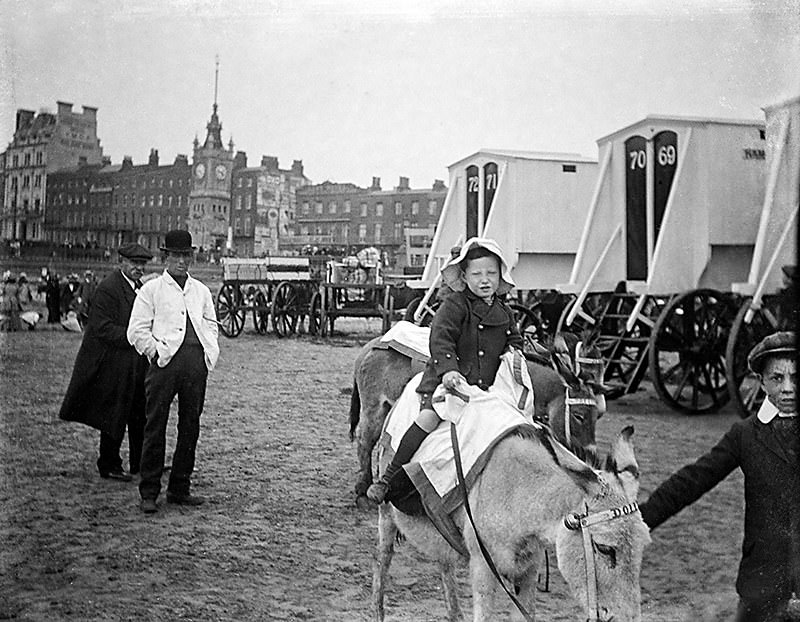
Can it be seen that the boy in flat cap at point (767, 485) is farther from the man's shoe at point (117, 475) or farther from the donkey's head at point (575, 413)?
the man's shoe at point (117, 475)

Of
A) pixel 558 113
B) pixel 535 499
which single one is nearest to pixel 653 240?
pixel 558 113

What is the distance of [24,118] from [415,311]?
9.08 ft

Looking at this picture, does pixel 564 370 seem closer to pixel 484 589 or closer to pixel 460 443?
pixel 460 443

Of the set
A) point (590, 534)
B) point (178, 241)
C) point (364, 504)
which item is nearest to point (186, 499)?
point (364, 504)

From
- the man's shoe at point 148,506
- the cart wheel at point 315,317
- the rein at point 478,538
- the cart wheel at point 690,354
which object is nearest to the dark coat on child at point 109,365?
the man's shoe at point 148,506

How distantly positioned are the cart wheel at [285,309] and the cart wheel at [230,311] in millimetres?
318

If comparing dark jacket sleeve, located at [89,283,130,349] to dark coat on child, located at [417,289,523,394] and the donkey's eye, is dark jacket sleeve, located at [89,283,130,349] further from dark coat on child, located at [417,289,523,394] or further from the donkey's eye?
the donkey's eye

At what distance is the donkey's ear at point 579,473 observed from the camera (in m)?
2.11

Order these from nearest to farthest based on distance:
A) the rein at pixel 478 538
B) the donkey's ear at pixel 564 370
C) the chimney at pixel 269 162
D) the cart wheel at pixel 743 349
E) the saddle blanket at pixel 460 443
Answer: the rein at pixel 478 538
the saddle blanket at pixel 460 443
the donkey's ear at pixel 564 370
the chimney at pixel 269 162
the cart wheel at pixel 743 349

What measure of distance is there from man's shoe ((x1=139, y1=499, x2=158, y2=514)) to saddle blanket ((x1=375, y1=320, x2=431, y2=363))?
5.16ft

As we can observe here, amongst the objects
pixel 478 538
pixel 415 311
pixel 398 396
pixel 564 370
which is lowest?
pixel 478 538

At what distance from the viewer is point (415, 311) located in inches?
218

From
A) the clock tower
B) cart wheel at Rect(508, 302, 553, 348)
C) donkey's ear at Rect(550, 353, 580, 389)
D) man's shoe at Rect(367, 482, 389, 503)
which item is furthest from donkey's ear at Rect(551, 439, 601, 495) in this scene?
cart wheel at Rect(508, 302, 553, 348)

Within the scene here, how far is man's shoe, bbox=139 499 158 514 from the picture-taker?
4309mm
